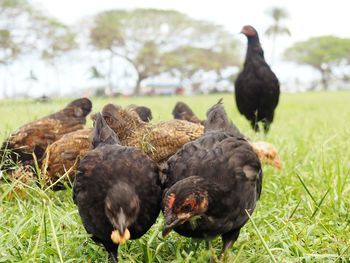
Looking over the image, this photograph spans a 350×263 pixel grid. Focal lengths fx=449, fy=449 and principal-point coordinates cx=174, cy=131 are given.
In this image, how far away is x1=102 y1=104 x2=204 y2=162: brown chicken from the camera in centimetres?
340

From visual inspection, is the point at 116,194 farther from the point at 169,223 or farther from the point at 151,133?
the point at 151,133

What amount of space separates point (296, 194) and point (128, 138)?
135 cm

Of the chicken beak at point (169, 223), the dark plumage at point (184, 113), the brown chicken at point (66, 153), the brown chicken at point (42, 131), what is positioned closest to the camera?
the chicken beak at point (169, 223)

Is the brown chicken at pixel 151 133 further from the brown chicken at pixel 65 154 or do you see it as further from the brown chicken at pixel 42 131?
the brown chicken at pixel 42 131

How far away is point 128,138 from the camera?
348 centimetres

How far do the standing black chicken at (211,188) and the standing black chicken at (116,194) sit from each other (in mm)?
107

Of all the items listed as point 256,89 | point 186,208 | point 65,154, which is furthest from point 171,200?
point 256,89

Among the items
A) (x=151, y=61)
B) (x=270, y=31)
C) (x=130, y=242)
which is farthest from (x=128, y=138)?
(x=270, y=31)

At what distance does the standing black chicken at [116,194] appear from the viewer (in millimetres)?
1938

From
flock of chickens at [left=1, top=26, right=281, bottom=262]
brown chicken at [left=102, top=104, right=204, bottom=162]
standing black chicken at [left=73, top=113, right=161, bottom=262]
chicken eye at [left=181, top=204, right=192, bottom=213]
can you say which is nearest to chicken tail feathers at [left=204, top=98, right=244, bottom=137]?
flock of chickens at [left=1, top=26, right=281, bottom=262]

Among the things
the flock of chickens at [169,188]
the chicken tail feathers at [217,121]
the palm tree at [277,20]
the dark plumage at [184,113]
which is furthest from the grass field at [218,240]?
the palm tree at [277,20]

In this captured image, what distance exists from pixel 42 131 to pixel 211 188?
2.59 meters

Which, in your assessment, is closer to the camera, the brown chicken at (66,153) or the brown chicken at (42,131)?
the brown chicken at (66,153)

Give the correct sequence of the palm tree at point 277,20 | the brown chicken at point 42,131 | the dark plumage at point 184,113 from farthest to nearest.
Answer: the palm tree at point 277,20
the dark plumage at point 184,113
the brown chicken at point 42,131
